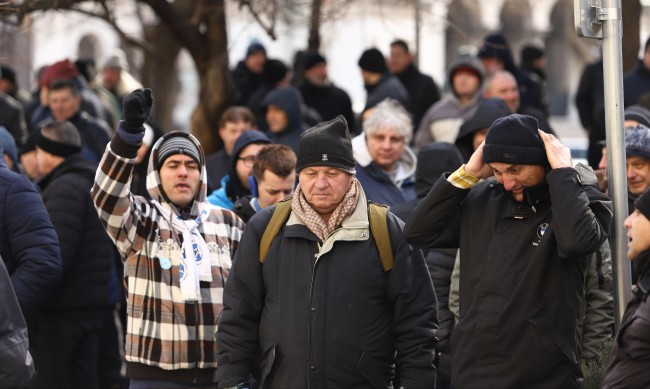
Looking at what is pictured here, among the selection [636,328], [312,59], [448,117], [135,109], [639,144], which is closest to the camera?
[636,328]

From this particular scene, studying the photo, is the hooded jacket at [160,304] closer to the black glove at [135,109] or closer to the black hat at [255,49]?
the black glove at [135,109]

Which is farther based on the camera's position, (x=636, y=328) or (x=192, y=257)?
(x=192, y=257)

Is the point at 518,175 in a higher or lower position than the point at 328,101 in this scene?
lower

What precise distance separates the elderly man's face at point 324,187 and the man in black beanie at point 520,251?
41 centimetres

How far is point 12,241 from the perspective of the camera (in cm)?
774

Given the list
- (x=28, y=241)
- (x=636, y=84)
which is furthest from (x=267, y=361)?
(x=636, y=84)

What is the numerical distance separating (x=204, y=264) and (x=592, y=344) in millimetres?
2036

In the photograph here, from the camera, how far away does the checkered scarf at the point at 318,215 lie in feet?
20.3

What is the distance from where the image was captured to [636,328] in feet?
17.8

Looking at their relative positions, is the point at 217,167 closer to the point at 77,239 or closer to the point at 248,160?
the point at 248,160

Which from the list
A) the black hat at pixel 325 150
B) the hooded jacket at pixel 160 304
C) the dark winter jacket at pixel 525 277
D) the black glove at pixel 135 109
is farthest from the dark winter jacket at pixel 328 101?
the dark winter jacket at pixel 525 277

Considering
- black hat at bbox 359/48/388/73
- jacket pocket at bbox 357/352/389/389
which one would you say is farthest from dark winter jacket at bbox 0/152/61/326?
black hat at bbox 359/48/388/73

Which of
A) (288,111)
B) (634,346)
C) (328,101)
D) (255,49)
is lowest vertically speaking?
(634,346)

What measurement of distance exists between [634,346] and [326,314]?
4.60 ft
